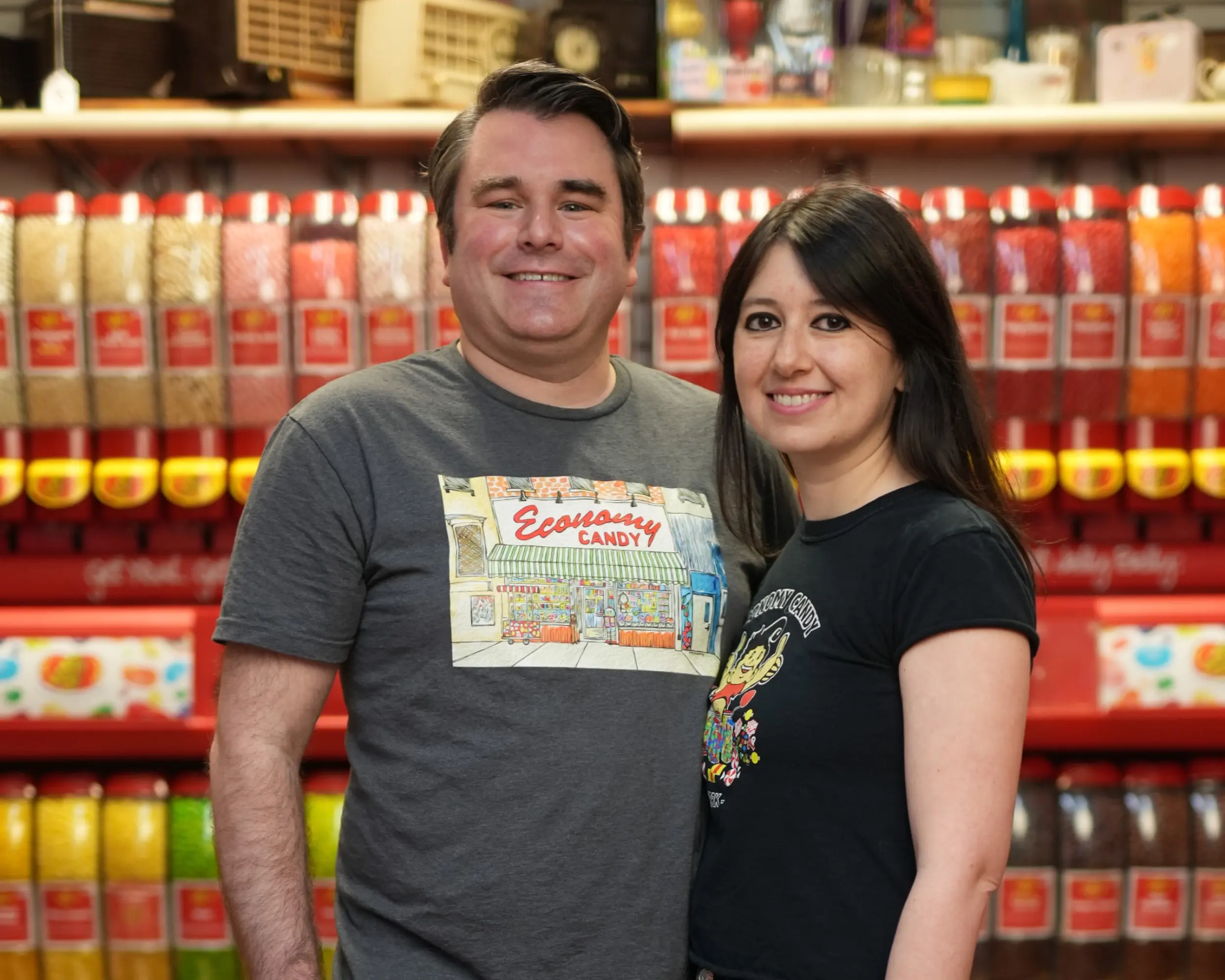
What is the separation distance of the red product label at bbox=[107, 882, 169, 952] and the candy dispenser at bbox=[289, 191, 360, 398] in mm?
990


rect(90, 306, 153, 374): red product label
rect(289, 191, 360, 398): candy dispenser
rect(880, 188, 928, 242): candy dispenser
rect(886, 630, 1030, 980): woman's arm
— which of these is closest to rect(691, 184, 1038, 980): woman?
rect(886, 630, 1030, 980): woman's arm

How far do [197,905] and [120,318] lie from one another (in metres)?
1.12

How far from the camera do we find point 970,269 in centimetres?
247

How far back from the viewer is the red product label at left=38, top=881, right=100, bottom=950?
2.46 metres

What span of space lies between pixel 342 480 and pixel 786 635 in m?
0.55

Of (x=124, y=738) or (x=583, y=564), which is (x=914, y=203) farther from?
(x=124, y=738)

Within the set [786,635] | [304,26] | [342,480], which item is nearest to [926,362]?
[786,635]

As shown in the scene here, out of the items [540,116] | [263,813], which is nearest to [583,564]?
[263,813]

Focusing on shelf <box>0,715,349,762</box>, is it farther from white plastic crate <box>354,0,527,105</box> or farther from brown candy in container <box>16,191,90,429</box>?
white plastic crate <box>354,0,527,105</box>

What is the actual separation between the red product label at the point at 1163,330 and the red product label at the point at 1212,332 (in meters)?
0.02

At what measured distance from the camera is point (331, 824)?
2439 mm

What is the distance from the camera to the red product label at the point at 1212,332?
2.43 meters

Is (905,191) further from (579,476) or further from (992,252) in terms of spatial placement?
(579,476)

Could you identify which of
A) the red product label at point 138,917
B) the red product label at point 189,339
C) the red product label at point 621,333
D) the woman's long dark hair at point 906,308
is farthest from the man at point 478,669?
the red product label at point 138,917
